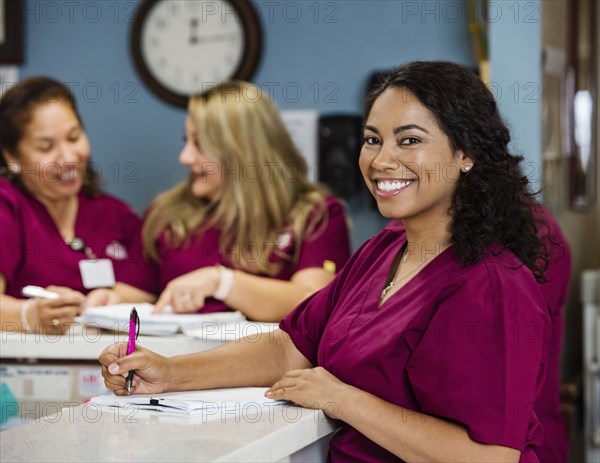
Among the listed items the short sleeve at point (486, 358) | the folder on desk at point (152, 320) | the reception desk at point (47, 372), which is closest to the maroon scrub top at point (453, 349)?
the short sleeve at point (486, 358)

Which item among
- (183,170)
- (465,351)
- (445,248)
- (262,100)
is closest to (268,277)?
(262,100)

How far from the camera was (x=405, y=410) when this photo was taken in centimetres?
159

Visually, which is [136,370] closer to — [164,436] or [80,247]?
[164,436]

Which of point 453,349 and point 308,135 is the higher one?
point 308,135

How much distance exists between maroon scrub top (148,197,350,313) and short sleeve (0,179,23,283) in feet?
1.54

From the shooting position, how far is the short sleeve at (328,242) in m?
2.87

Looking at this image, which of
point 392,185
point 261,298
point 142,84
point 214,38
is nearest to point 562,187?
point 261,298

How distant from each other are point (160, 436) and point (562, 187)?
7.39 feet

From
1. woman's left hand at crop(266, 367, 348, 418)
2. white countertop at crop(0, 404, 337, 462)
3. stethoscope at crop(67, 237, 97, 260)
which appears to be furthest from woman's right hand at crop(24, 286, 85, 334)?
woman's left hand at crop(266, 367, 348, 418)

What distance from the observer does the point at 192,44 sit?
3.56 meters

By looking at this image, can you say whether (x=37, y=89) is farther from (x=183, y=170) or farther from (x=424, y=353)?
(x=424, y=353)

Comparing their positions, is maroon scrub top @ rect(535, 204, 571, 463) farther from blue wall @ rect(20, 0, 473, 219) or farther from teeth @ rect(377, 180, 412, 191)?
blue wall @ rect(20, 0, 473, 219)

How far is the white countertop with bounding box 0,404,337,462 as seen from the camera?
136 cm

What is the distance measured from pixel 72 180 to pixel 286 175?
27.1 inches
